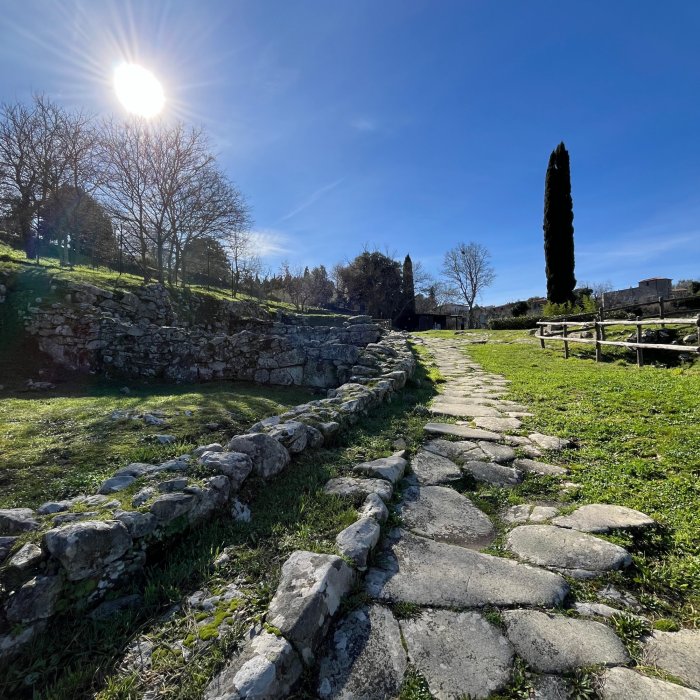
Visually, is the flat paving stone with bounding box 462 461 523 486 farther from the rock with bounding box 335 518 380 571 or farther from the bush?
the bush

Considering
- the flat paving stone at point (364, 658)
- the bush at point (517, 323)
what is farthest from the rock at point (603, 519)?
the bush at point (517, 323)

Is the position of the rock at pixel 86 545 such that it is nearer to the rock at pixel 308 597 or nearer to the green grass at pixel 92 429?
the rock at pixel 308 597

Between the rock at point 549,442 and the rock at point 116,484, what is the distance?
361 centimetres

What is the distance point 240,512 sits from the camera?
237 cm

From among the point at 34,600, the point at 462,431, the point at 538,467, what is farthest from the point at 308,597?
the point at 462,431

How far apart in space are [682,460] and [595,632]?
91.8 inches

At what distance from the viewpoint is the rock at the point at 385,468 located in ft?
9.37

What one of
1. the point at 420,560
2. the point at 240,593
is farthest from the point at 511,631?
the point at 240,593

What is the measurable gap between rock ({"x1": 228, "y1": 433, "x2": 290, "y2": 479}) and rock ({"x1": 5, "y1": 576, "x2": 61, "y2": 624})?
131 cm

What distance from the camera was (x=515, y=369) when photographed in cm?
873

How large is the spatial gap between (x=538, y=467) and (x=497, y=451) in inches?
16.6

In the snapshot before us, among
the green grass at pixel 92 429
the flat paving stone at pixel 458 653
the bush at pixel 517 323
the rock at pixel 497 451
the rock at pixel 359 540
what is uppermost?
the bush at pixel 517 323

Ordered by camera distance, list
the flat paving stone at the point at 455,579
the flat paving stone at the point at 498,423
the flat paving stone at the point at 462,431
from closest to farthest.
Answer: the flat paving stone at the point at 455,579 → the flat paving stone at the point at 462,431 → the flat paving stone at the point at 498,423

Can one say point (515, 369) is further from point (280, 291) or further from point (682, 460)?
point (280, 291)
